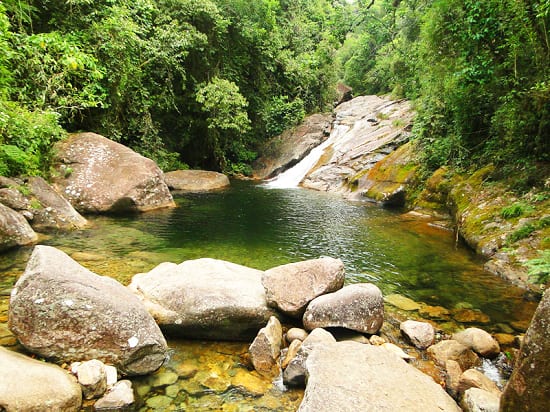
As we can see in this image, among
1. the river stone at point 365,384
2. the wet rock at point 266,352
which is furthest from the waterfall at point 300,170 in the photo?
the river stone at point 365,384

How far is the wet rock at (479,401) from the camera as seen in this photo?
280cm

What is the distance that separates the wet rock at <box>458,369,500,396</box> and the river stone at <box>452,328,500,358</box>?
0.79 meters

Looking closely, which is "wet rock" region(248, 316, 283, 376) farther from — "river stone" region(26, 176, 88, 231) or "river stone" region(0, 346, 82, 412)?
"river stone" region(26, 176, 88, 231)

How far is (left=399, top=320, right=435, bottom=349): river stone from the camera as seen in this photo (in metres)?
4.27

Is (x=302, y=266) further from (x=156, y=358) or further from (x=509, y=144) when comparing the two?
(x=509, y=144)

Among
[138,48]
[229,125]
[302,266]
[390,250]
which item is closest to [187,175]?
[229,125]

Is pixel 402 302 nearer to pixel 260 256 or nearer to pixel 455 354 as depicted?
pixel 455 354

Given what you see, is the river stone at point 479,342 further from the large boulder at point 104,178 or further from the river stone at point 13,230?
the large boulder at point 104,178

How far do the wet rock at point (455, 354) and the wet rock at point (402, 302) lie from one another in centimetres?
119

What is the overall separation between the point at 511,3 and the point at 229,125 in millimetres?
13497

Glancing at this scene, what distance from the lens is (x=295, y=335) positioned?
166 inches

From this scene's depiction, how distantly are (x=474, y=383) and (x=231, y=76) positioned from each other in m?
20.6

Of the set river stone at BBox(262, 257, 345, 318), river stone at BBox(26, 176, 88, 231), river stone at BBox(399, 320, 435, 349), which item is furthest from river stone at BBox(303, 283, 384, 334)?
river stone at BBox(26, 176, 88, 231)

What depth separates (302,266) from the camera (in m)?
4.90
